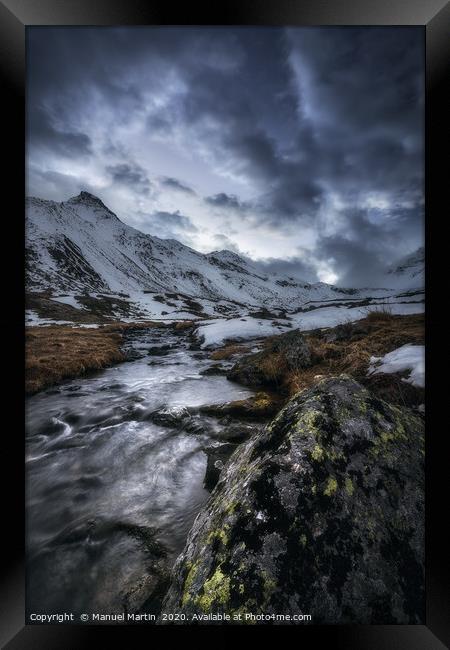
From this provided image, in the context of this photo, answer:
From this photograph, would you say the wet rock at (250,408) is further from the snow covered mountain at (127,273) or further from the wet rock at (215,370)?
the snow covered mountain at (127,273)

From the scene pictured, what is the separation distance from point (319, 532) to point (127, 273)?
421 feet

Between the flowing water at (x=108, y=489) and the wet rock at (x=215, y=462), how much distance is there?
13cm

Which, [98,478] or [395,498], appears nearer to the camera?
[395,498]

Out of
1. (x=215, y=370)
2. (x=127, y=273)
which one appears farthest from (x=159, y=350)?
(x=127, y=273)

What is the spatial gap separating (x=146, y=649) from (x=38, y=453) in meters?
2.80

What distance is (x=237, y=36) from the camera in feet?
11.3

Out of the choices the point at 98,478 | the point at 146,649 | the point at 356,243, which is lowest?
the point at 146,649

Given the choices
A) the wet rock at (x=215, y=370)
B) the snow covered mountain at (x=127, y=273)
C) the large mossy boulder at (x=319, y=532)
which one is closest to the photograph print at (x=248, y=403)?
the large mossy boulder at (x=319, y=532)

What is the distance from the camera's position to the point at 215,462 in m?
3.78

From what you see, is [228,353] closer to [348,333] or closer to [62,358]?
[348,333]

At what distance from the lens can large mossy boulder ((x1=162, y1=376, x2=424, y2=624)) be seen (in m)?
1.72

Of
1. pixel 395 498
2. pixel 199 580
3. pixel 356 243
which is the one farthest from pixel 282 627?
pixel 356 243

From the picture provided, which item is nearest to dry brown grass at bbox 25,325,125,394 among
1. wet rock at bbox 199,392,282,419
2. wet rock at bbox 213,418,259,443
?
wet rock at bbox 199,392,282,419

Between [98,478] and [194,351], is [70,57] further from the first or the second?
[194,351]
